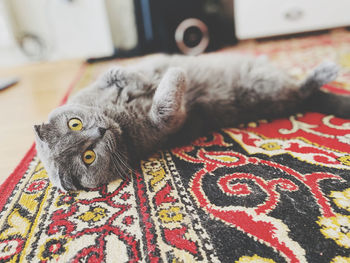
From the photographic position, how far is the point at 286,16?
2393 millimetres

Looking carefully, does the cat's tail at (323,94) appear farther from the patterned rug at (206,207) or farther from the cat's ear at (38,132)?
the cat's ear at (38,132)

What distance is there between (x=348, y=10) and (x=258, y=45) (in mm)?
810

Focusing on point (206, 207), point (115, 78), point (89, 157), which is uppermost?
point (115, 78)

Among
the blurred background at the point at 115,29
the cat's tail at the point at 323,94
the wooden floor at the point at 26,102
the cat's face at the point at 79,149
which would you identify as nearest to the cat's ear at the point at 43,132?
the cat's face at the point at 79,149

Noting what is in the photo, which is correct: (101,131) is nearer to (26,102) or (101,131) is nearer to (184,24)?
(26,102)

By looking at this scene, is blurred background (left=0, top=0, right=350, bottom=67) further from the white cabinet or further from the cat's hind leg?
the cat's hind leg

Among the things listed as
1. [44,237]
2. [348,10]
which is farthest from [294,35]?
[44,237]

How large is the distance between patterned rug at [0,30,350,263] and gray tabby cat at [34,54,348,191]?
69 mm

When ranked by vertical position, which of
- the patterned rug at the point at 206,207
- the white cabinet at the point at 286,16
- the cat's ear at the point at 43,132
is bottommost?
the patterned rug at the point at 206,207

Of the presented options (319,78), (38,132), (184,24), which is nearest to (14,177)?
(38,132)

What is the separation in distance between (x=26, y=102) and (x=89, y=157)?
1.07 metres

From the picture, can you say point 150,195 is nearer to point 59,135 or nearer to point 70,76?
point 59,135

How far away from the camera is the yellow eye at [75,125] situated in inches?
30.0

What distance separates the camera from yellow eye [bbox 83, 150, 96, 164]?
0.75 metres
